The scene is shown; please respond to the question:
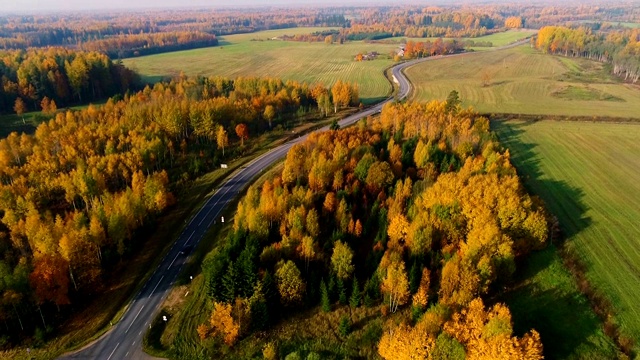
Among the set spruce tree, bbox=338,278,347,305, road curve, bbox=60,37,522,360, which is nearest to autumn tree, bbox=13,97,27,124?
road curve, bbox=60,37,522,360

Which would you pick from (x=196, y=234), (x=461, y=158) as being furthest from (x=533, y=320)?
(x=196, y=234)

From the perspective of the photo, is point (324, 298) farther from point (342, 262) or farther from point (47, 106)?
point (47, 106)

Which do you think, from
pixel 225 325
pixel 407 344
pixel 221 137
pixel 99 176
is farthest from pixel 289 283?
pixel 221 137

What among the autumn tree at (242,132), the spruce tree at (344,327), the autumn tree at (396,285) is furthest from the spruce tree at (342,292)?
the autumn tree at (242,132)

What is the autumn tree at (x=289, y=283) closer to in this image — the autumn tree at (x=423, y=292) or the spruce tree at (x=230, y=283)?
the spruce tree at (x=230, y=283)

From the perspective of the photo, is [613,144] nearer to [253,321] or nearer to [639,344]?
[639,344]

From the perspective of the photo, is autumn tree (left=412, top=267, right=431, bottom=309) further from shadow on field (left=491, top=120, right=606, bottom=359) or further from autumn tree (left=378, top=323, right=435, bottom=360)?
shadow on field (left=491, top=120, right=606, bottom=359)
